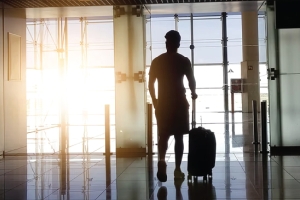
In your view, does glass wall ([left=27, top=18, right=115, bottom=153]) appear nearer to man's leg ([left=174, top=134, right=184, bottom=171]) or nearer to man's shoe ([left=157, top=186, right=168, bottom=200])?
man's leg ([left=174, top=134, right=184, bottom=171])

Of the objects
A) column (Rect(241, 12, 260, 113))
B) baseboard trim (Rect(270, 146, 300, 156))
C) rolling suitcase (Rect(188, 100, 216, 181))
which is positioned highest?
column (Rect(241, 12, 260, 113))

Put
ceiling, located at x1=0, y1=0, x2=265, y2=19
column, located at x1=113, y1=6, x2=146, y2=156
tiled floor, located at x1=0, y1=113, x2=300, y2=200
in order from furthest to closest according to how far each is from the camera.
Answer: column, located at x1=113, y1=6, x2=146, y2=156, ceiling, located at x1=0, y1=0, x2=265, y2=19, tiled floor, located at x1=0, y1=113, x2=300, y2=200

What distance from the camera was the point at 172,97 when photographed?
602 centimetres

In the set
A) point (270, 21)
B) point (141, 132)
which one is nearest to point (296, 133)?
point (270, 21)

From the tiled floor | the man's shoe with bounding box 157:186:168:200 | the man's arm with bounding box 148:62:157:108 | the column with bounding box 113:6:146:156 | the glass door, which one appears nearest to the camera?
the man's shoe with bounding box 157:186:168:200

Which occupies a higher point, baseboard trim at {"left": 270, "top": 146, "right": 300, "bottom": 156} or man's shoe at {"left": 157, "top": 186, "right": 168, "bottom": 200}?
baseboard trim at {"left": 270, "top": 146, "right": 300, "bottom": 156}

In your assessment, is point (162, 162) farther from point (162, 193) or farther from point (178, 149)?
point (162, 193)

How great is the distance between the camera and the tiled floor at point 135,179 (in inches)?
200

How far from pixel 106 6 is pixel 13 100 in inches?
101

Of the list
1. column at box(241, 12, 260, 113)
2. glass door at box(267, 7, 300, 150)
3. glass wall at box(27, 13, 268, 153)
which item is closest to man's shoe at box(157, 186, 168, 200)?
glass door at box(267, 7, 300, 150)

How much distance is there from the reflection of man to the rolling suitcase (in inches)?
6.5

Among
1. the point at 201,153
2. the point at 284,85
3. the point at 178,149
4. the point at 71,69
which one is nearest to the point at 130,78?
the point at 284,85

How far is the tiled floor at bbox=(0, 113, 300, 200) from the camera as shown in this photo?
5082 mm

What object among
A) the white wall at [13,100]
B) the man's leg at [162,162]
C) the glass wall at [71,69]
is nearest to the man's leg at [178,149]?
the man's leg at [162,162]
